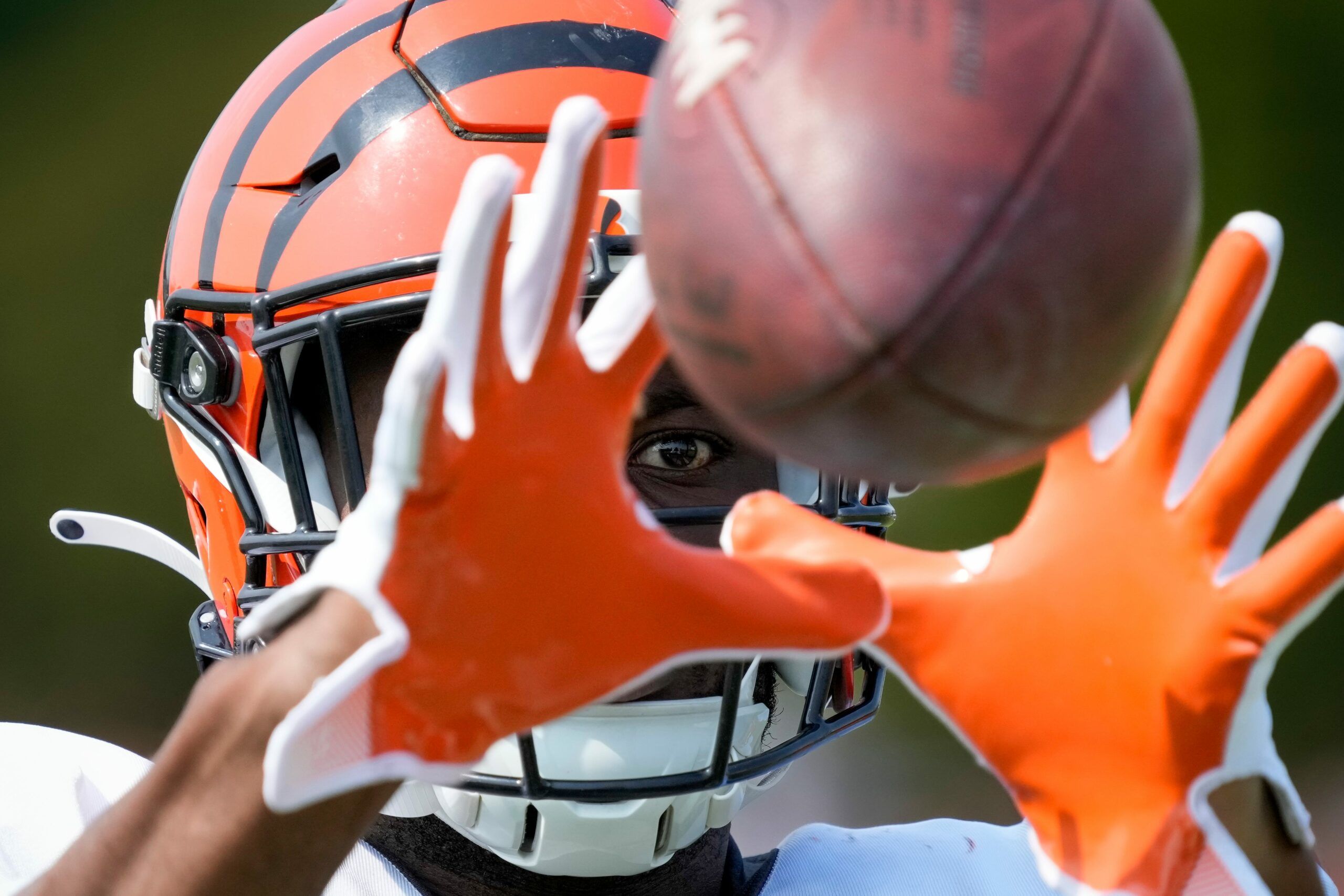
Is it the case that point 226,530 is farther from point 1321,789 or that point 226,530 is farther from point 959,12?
point 1321,789

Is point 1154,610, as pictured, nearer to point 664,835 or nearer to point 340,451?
point 664,835

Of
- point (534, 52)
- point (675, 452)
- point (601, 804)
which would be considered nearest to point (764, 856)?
point (601, 804)

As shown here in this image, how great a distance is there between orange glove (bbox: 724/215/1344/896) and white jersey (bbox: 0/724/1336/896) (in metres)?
0.28

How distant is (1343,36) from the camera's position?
3.49 metres

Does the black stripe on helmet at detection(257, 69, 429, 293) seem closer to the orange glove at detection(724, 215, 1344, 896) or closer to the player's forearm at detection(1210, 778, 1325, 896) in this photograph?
the orange glove at detection(724, 215, 1344, 896)

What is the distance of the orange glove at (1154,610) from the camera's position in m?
1.00

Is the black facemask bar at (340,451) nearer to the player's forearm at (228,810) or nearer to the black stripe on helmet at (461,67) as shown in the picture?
the black stripe on helmet at (461,67)

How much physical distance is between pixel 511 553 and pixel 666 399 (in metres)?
0.48

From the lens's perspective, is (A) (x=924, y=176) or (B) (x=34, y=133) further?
(B) (x=34, y=133)

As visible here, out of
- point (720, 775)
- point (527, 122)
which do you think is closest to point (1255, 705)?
point (720, 775)

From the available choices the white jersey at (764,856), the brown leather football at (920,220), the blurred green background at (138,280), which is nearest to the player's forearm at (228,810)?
the brown leather football at (920,220)

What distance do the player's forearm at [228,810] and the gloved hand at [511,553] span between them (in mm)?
30

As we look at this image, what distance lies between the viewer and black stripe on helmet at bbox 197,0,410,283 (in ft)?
4.84

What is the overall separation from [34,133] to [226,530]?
2341mm
